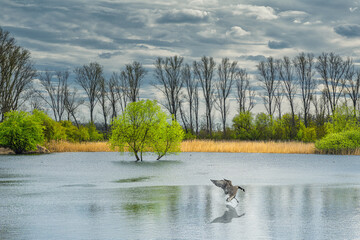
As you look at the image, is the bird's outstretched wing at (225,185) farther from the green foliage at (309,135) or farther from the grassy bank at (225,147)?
the green foliage at (309,135)

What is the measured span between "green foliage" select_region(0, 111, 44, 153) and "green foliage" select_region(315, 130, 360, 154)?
25.1 meters

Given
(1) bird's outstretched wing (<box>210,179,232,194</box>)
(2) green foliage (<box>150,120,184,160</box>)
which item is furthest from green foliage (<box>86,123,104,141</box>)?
(1) bird's outstretched wing (<box>210,179,232,194</box>)


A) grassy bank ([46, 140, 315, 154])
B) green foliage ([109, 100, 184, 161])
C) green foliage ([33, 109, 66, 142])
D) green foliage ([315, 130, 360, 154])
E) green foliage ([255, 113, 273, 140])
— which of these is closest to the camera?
green foliage ([109, 100, 184, 161])

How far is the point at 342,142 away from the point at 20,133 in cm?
2721

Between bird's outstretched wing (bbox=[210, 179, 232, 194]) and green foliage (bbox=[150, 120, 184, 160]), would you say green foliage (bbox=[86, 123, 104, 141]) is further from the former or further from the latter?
bird's outstretched wing (bbox=[210, 179, 232, 194])

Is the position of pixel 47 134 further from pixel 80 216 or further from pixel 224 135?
pixel 80 216

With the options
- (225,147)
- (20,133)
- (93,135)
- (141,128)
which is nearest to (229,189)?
(141,128)

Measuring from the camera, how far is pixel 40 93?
66.9 m

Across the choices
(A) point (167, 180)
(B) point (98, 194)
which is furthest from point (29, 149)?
(B) point (98, 194)

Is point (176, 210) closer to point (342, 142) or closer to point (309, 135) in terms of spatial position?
point (342, 142)

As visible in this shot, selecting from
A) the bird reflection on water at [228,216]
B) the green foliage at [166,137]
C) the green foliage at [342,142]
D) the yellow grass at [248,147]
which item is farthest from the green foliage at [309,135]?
the bird reflection on water at [228,216]

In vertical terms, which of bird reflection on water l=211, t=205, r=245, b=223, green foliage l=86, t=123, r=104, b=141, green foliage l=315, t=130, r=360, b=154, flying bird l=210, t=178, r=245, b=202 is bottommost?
bird reflection on water l=211, t=205, r=245, b=223

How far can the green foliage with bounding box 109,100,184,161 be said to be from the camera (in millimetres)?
28219

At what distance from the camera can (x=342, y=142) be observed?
35.5 metres
